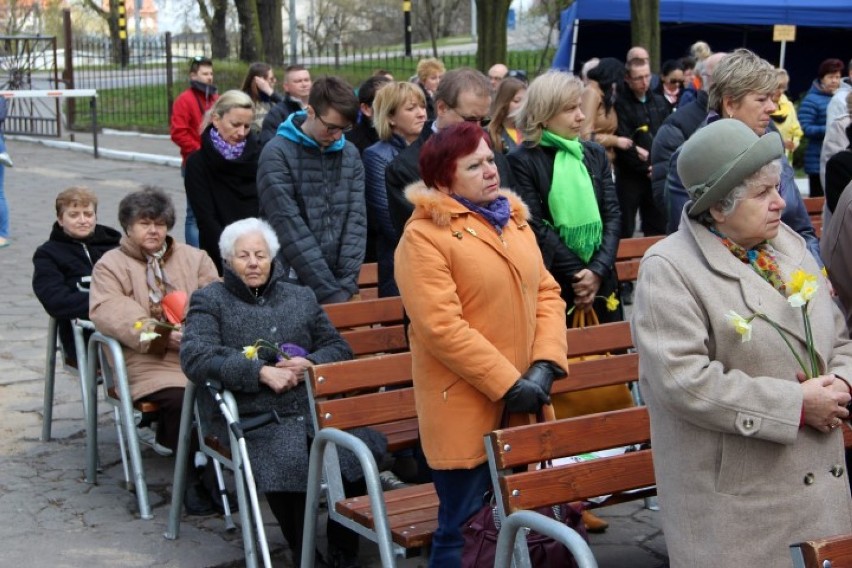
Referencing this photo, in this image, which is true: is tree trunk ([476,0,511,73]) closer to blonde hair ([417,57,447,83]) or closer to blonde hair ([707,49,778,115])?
blonde hair ([417,57,447,83])

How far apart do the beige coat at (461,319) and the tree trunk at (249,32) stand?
23660 mm

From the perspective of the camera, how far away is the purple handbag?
400cm

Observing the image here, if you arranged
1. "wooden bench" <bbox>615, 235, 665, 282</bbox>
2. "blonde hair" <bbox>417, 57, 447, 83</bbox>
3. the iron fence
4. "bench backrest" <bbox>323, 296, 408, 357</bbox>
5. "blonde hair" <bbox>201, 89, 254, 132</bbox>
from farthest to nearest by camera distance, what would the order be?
the iron fence < "blonde hair" <bbox>417, 57, 447, 83</bbox> < "blonde hair" <bbox>201, 89, 254, 132</bbox> < "wooden bench" <bbox>615, 235, 665, 282</bbox> < "bench backrest" <bbox>323, 296, 408, 357</bbox>

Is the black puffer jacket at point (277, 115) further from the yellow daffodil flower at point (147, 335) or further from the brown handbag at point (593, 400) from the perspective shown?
the brown handbag at point (593, 400)

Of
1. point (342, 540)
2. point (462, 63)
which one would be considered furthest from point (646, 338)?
point (462, 63)

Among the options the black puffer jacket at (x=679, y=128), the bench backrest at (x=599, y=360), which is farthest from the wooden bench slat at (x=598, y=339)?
the black puffer jacket at (x=679, y=128)

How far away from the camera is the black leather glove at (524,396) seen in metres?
4.06

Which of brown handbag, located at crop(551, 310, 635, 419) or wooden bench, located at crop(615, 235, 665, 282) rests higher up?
wooden bench, located at crop(615, 235, 665, 282)

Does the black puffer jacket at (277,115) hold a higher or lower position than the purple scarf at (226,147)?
higher

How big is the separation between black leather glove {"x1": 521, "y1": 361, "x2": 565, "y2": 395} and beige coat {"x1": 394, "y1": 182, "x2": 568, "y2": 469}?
0.03m

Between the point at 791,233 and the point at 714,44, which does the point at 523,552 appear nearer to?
the point at 791,233

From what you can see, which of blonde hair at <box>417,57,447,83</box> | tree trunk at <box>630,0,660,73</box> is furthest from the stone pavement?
Result: tree trunk at <box>630,0,660,73</box>

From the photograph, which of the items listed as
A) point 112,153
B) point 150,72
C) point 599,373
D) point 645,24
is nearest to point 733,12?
point 645,24

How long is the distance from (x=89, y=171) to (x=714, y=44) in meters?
10.0
